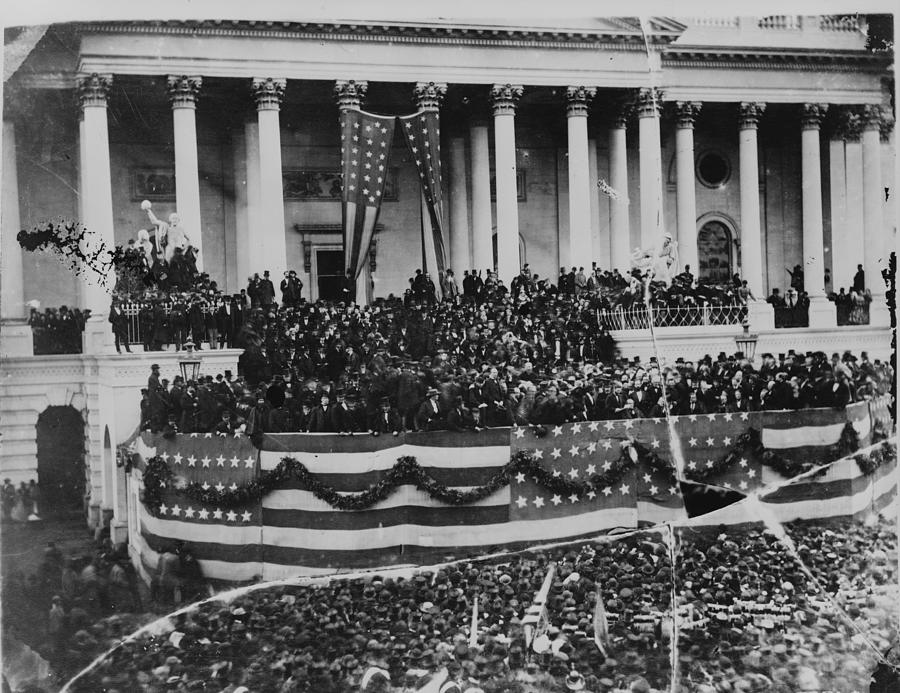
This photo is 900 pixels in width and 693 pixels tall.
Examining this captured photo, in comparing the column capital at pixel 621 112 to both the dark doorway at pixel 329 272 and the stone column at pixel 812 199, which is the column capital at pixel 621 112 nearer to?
the stone column at pixel 812 199

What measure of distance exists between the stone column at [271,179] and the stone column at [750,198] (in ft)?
25.0

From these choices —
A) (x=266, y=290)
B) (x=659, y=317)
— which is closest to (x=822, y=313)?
(x=659, y=317)

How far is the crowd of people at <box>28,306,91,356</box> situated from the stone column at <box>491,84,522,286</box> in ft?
22.6

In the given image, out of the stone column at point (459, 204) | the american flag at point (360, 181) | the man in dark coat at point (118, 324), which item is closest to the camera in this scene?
the man in dark coat at point (118, 324)

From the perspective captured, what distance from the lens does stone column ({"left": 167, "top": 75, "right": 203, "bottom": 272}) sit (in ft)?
46.3

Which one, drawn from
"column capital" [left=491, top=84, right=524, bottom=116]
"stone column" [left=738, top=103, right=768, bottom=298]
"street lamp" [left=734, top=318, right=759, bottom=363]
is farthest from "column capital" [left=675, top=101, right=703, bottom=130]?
"street lamp" [left=734, top=318, right=759, bottom=363]

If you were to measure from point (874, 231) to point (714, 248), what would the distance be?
21.8ft

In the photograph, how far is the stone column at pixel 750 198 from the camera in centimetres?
1592

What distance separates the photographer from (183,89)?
14156mm

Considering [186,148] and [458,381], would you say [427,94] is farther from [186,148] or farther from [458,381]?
[458,381]

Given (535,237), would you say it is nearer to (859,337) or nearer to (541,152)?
(541,152)

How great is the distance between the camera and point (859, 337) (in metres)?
11.4

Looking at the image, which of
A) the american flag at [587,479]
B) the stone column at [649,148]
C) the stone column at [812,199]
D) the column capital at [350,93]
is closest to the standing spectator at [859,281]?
the stone column at [812,199]

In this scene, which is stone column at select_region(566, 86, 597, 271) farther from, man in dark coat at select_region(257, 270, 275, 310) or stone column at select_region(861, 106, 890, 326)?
man in dark coat at select_region(257, 270, 275, 310)
